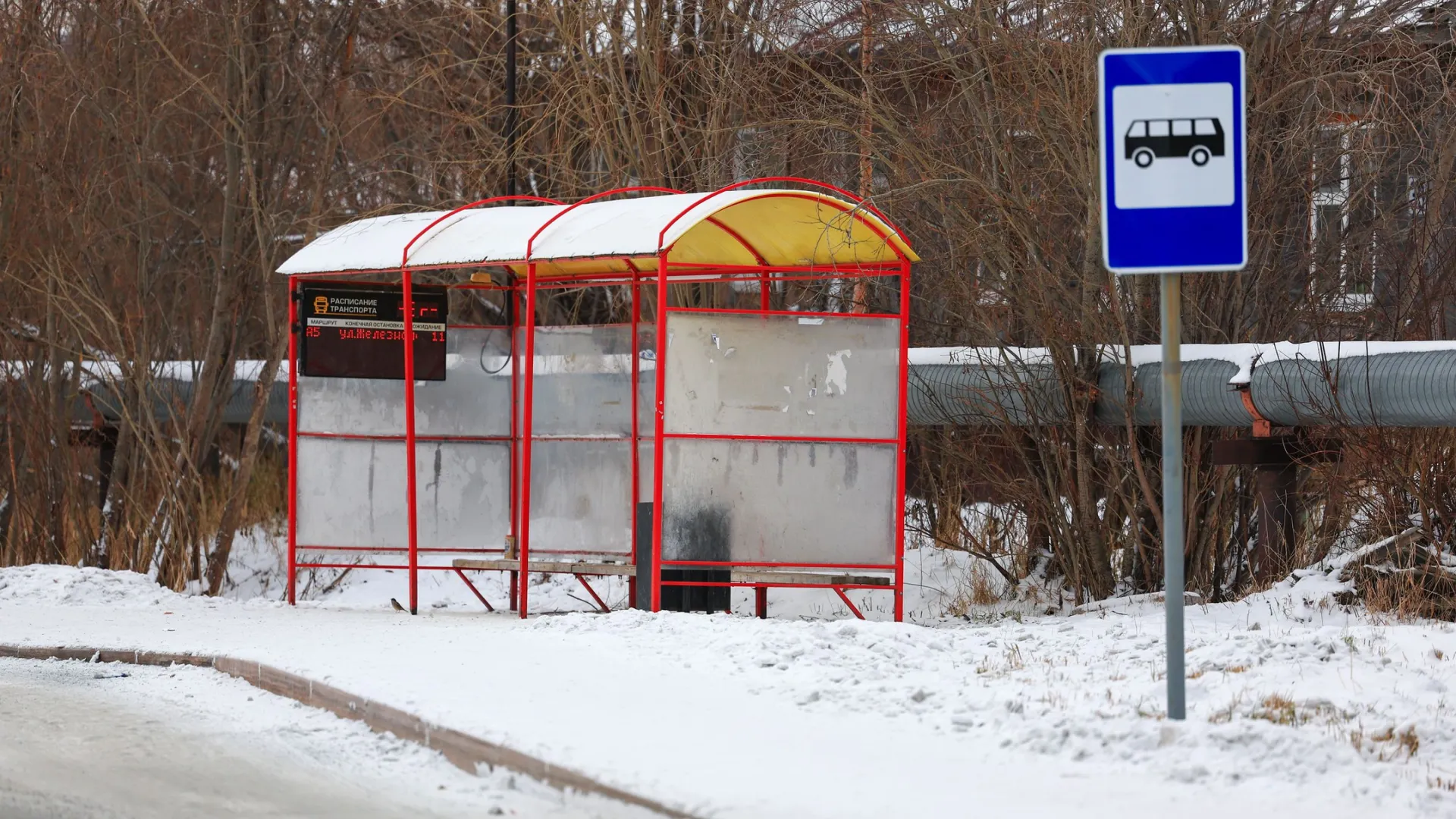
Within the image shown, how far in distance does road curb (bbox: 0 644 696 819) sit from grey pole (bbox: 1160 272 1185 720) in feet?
6.61

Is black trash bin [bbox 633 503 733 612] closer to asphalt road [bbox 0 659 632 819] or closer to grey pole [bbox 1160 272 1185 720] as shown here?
asphalt road [bbox 0 659 632 819]

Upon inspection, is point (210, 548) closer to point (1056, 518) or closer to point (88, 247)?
point (88, 247)

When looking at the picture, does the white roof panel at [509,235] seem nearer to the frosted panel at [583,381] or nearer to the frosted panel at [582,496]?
the frosted panel at [583,381]

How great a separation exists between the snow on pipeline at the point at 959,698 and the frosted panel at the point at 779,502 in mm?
807

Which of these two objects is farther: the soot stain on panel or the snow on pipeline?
the soot stain on panel

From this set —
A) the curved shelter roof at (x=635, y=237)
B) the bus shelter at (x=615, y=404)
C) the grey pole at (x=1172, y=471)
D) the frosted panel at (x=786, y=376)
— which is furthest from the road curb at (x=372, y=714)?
the curved shelter roof at (x=635, y=237)

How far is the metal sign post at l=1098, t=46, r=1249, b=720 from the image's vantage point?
6199 mm

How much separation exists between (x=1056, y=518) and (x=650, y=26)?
600cm

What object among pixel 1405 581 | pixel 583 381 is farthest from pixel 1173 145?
pixel 583 381

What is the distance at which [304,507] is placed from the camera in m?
13.1

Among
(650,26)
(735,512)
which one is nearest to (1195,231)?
(735,512)

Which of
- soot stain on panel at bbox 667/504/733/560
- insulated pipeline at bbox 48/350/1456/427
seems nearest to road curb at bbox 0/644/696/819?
soot stain on panel at bbox 667/504/733/560

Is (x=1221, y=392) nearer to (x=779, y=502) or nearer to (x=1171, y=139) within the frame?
(x=779, y=502)

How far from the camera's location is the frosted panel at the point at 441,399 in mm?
13133
